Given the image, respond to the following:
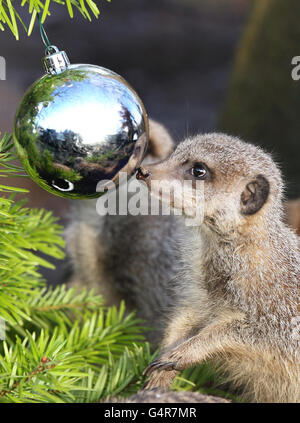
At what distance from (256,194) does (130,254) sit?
0.58m

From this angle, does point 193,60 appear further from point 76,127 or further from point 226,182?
point 76,127

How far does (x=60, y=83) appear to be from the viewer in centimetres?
73

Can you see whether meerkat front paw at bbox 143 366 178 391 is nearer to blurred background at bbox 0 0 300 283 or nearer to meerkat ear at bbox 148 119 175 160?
meerkat ear at bbox 148 119 175 160

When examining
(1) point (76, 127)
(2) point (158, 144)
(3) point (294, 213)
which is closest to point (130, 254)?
(2) point (158, 144)

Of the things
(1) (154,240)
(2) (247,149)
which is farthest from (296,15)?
(2) (247,149)

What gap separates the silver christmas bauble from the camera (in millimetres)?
708

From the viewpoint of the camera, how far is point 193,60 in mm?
4059

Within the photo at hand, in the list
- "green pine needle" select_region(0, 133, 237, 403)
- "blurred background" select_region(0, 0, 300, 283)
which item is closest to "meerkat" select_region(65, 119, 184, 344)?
"green pine needle" select_region(0, 133, 237, 403)

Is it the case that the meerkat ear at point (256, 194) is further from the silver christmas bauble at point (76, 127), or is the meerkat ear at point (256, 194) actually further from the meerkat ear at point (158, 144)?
the meerkat ear at point (158, 144)

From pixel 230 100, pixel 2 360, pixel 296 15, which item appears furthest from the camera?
pixel 230 100

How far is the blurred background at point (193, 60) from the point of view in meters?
2.51

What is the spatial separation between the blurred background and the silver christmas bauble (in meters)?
1.45
